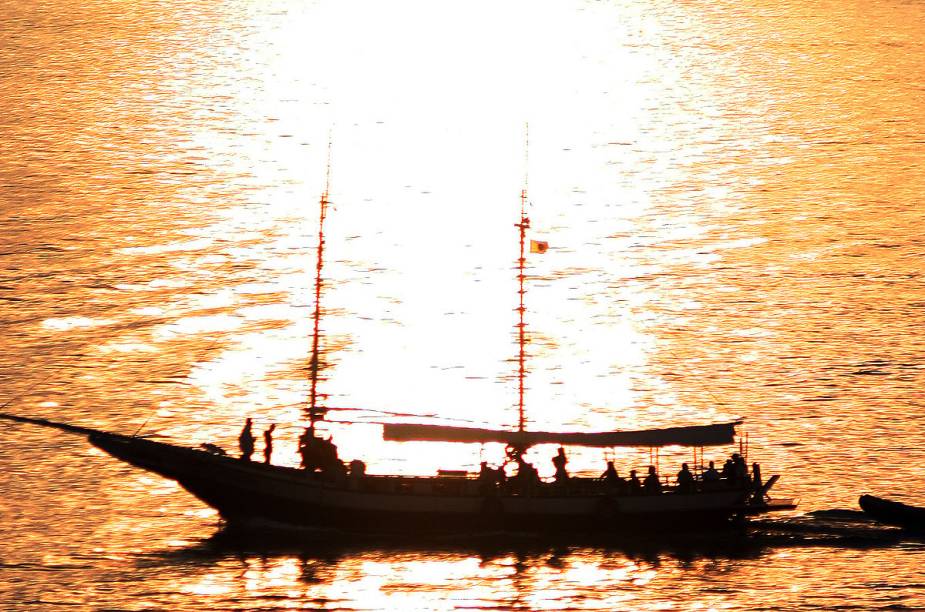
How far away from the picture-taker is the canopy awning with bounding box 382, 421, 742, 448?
2281 inches

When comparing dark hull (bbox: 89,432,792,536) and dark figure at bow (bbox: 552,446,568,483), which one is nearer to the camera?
dark hull (bbox: 89,432,792,536)

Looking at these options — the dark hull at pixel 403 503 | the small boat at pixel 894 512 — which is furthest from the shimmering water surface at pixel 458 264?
the dark hull at pixel 403 503

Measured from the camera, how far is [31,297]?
10206 centimetres

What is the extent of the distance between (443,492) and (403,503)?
4.94 ft

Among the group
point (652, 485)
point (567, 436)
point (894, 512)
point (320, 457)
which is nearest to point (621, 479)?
point (652, 485)

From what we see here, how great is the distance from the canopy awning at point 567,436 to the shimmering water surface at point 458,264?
4.11 m

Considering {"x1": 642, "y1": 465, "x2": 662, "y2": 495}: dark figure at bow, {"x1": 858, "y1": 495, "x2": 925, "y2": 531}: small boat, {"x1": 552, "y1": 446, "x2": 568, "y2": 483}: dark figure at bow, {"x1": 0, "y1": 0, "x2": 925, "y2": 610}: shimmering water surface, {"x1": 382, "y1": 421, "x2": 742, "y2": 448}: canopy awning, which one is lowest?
{"x1": 858, "y1": 495, "x2": 925, "y2": 531}: small boat

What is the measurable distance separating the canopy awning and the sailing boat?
0.04m

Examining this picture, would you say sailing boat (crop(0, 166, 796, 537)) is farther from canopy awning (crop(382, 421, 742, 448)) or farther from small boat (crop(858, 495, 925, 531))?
small boat (crop(858, 495, 925, 531))

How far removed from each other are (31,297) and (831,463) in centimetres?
5341

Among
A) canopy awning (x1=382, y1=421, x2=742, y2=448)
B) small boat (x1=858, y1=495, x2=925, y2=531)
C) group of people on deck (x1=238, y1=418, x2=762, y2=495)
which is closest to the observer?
canopy awning (x1=382, y1=421, x2=742, y2=448)

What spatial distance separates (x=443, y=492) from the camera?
190ft

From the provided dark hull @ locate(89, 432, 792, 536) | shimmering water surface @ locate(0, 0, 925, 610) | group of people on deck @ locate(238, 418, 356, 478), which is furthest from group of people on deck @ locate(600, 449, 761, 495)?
group of people on deck @ locate(238, 418, 356, 478)

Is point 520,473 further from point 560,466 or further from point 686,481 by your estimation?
point 686,481
